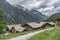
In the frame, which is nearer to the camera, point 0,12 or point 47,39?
point 47,39

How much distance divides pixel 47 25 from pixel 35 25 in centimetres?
832

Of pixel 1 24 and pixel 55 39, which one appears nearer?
pixel 55 39

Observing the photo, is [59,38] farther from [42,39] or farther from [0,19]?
[0,19]

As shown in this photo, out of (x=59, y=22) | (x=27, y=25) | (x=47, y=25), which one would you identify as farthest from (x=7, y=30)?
(x=59, y=22)

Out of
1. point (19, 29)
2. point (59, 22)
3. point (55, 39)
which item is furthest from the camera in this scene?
point (19, 29)

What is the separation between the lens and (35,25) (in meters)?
123

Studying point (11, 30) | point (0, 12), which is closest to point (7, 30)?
point (11, 30)

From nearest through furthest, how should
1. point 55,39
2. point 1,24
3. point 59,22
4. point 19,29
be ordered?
point 55,39, point 1,24, point 59,22, point 19,29

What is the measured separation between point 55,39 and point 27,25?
343 ft

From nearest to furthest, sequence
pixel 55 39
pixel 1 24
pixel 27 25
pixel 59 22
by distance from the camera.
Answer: pixel 55 39 → pixel 1 24 → pixel 59 22 → pixel 27 25

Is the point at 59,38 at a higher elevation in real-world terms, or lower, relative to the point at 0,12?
lower

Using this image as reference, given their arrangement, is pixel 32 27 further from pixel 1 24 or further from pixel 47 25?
pixel 1 24

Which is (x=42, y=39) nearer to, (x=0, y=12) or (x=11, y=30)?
→ (x=0, y=12)

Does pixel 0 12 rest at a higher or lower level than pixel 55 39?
higher
